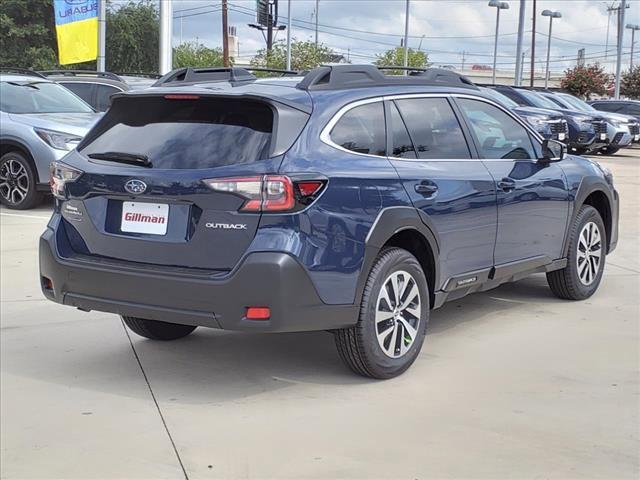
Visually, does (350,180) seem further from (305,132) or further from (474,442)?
(474,442)

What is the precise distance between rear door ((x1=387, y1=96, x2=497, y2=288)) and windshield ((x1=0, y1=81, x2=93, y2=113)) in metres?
7.71

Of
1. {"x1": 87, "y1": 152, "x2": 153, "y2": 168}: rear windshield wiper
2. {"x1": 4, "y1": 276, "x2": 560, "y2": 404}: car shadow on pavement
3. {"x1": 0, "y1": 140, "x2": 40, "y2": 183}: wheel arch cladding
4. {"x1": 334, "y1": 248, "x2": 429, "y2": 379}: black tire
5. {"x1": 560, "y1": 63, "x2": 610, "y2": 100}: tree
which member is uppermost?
{"x1": 560, "y1": 63, "x2": 610, "y2": 100}: tree

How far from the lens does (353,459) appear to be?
12.2 ft

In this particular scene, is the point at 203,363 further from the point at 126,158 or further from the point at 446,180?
the point at 446,180

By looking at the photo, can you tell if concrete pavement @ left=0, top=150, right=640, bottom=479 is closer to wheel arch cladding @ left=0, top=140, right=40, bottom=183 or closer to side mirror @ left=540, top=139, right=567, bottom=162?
side mirror @ left=540, top=139, right=567, bottom=162

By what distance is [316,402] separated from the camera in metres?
4.42

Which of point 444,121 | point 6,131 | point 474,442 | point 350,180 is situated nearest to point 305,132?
point 350,180

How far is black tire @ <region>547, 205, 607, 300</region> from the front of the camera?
Result: 645 cm

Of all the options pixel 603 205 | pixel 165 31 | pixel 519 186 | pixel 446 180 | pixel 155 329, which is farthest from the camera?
pixel 165 31

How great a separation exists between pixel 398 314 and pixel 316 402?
2.28 feet

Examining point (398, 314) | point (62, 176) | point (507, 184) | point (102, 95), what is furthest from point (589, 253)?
point (102, 95)

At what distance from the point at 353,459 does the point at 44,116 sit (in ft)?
28.7

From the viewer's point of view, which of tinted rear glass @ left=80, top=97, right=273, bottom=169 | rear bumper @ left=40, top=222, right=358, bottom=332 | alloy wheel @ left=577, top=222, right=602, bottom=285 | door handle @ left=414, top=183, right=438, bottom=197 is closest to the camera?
rear bumper @ left=40, top=222, right=358, bottom=332

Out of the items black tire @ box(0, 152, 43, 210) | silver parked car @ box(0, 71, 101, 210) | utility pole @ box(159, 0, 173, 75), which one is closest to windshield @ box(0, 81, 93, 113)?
silver parked car @ box(0, 71, 101, 210)
